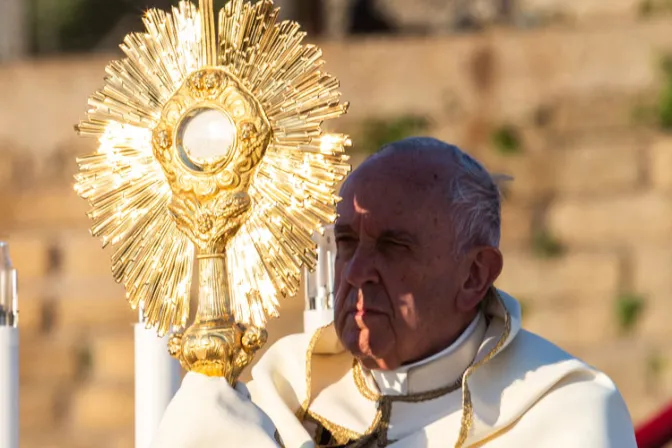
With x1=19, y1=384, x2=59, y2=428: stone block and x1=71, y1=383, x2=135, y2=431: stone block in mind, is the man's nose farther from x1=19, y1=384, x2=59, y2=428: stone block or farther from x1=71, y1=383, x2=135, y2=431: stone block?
x1=19, y1=384, x2=59, y2=428: stone block

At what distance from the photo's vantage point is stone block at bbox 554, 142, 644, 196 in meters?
8.88

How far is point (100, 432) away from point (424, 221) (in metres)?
5.68

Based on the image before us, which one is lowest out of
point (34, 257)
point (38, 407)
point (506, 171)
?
point (38, 407)

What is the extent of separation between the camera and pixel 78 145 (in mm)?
9922

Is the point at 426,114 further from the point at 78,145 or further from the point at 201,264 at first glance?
the point at 201,264

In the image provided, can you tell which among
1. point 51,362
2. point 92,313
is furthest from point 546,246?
point 51,362

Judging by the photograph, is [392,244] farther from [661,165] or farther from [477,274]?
[661,165]

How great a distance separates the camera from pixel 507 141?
9180 mm

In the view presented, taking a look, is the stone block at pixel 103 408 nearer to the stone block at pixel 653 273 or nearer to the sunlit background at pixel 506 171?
the sunlit background at pixel 506 171

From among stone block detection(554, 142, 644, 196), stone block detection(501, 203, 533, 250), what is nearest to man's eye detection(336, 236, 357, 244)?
stone block detection(501, 203, 533, 250)

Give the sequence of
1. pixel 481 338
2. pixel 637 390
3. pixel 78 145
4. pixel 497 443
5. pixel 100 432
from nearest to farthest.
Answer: pixel 497 443
pixel 481 338
pixel 637 390
pixel 100 432
pixel 78 145

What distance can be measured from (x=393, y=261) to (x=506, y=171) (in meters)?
5.55

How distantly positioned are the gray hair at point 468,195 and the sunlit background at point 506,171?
4.54 metres

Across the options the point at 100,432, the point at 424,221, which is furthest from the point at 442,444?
the point at 100,432
